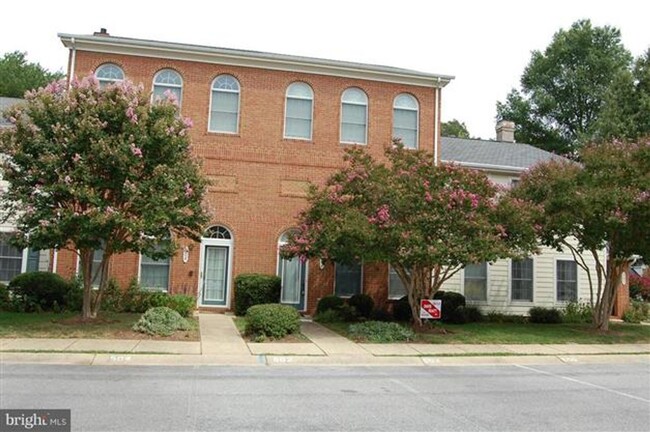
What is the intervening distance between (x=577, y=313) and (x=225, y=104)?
1489 cm

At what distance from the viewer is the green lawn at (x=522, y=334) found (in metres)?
15.5

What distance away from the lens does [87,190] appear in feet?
43.4

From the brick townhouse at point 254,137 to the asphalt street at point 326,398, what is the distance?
9.42m

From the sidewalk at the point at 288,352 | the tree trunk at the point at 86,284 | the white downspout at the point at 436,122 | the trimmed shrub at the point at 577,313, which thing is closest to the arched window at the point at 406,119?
the white downspout at the point at 436,122

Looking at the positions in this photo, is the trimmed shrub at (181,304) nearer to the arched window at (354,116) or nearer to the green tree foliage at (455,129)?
the arched window at (354,116)

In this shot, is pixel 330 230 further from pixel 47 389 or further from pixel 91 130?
pixel 47 389

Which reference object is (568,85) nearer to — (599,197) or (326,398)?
(599,197)

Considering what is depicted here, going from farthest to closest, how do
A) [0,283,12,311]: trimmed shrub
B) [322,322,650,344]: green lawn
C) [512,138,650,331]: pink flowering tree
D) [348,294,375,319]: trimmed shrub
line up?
[348,294,375,319]: trimmed shrub, [0,283,12,311]: trimmed shrub, [512,138,650,331]: pink flowering tree, [322,322,650,344]: green lawn

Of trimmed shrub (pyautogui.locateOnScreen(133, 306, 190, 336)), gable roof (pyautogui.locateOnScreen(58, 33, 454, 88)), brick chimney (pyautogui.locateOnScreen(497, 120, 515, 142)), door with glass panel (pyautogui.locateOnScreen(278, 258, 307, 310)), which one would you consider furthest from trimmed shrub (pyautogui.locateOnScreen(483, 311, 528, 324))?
brick chimney (pyautogui.locateOnScreen(497, 120, 515, 142))

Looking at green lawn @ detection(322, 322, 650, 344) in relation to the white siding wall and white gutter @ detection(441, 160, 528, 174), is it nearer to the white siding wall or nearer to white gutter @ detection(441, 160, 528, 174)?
the white siding wall

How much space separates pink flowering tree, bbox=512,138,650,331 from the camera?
51.6ft

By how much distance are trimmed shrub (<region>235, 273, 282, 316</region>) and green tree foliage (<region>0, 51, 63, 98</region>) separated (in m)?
25.3

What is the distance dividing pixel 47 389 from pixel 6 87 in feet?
122

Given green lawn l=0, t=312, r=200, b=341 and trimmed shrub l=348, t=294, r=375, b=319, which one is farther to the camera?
trimmed shrub l=348, t=294, r=375, b=319
